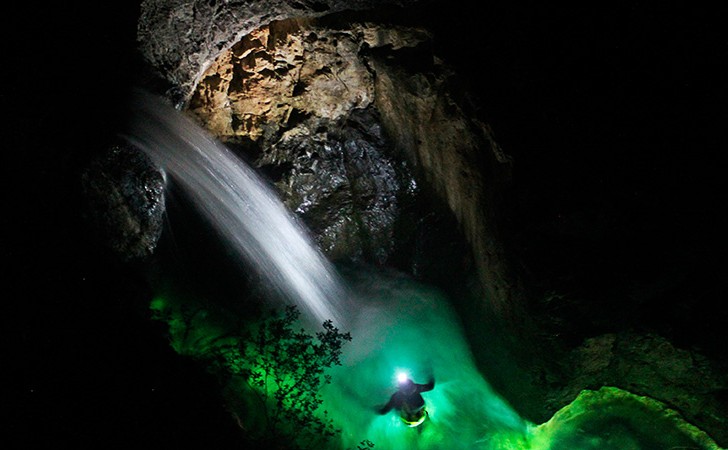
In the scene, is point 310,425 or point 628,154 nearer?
point 628,154

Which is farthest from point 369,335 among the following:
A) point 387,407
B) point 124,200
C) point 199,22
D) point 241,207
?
point 199,22

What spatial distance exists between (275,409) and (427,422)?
8.21 ft

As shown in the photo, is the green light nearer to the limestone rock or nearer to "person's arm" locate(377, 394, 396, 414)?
"person's arm" locate(377, 394, 396, 414)

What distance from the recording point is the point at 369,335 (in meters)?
6.84

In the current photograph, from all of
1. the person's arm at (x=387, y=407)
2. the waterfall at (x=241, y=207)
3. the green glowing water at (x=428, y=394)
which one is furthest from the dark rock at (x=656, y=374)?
the waterfall at (x=241, y=207)

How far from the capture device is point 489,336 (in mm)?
5691

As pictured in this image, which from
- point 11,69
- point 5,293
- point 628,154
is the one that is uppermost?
point 628,154

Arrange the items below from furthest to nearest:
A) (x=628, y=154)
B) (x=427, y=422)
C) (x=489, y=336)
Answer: (x=427, y=422)
(x=489, y=336)
(x=628, y=154)

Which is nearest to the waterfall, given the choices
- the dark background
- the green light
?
the dark background

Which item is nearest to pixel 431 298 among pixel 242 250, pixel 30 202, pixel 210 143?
pixel 242 250

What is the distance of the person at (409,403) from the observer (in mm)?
5879

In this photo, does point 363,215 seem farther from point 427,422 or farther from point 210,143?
point 427,422

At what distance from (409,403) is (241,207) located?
3.91 meters

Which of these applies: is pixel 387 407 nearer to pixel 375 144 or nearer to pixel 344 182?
pixel 344 182
